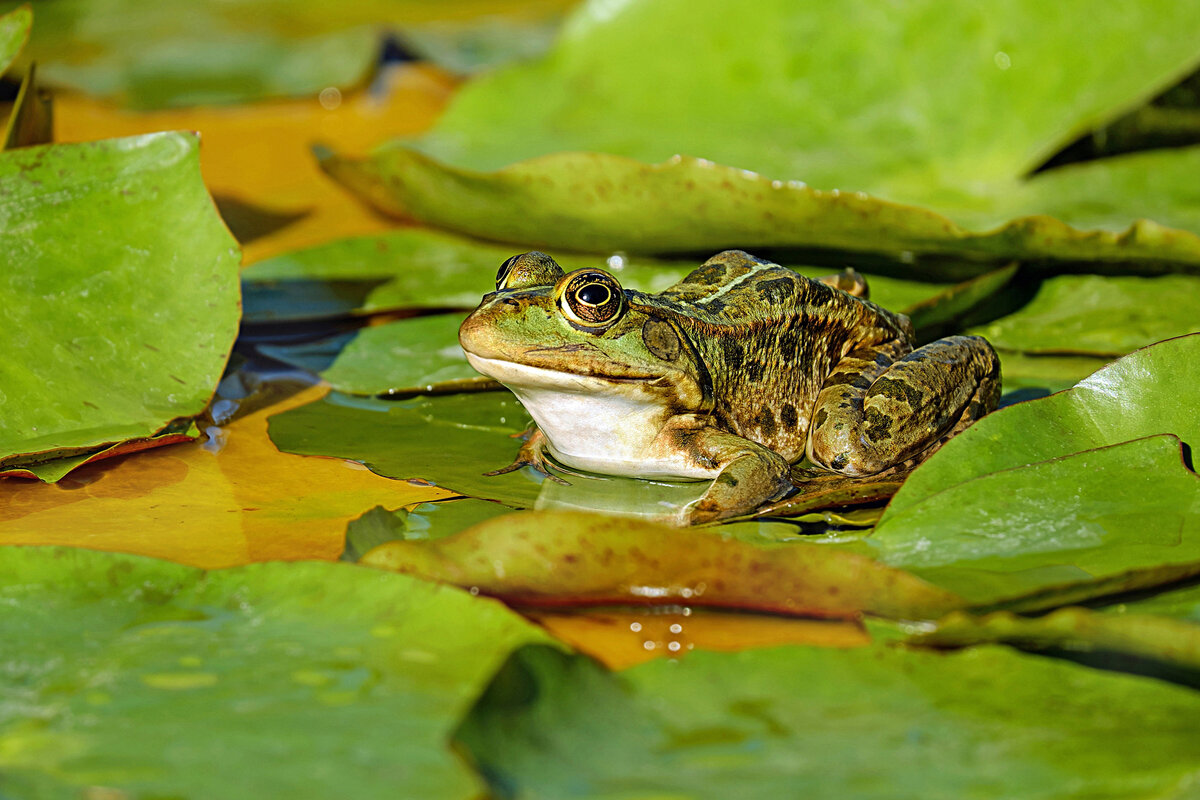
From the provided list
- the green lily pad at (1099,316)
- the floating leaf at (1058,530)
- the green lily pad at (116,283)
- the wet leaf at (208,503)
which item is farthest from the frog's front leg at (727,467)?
the green lily pad at (116,283)

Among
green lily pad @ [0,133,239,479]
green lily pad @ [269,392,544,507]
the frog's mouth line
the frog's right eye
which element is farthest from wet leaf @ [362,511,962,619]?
green lily pad @ [0,133,239,479]

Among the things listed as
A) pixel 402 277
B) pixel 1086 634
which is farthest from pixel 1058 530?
pixel 402 277

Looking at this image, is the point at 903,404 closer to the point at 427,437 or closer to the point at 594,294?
the point at 594,294

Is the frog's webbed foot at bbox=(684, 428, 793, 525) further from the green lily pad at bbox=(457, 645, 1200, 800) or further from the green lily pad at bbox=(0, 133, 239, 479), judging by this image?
the green lily pad at bbox=(0, 133, 239, 479)

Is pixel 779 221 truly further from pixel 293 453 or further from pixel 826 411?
pixel 293 453

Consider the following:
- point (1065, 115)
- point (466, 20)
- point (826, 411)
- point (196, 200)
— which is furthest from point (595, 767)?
point (466, 20)

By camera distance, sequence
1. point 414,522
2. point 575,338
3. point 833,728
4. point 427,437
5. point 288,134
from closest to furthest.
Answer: point 833,728, point 414,522, point 575,338, point 427,437, point 288,134

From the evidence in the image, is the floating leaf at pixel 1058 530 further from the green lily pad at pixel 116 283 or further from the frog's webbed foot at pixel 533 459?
the green lily pad at pixel 116 283
